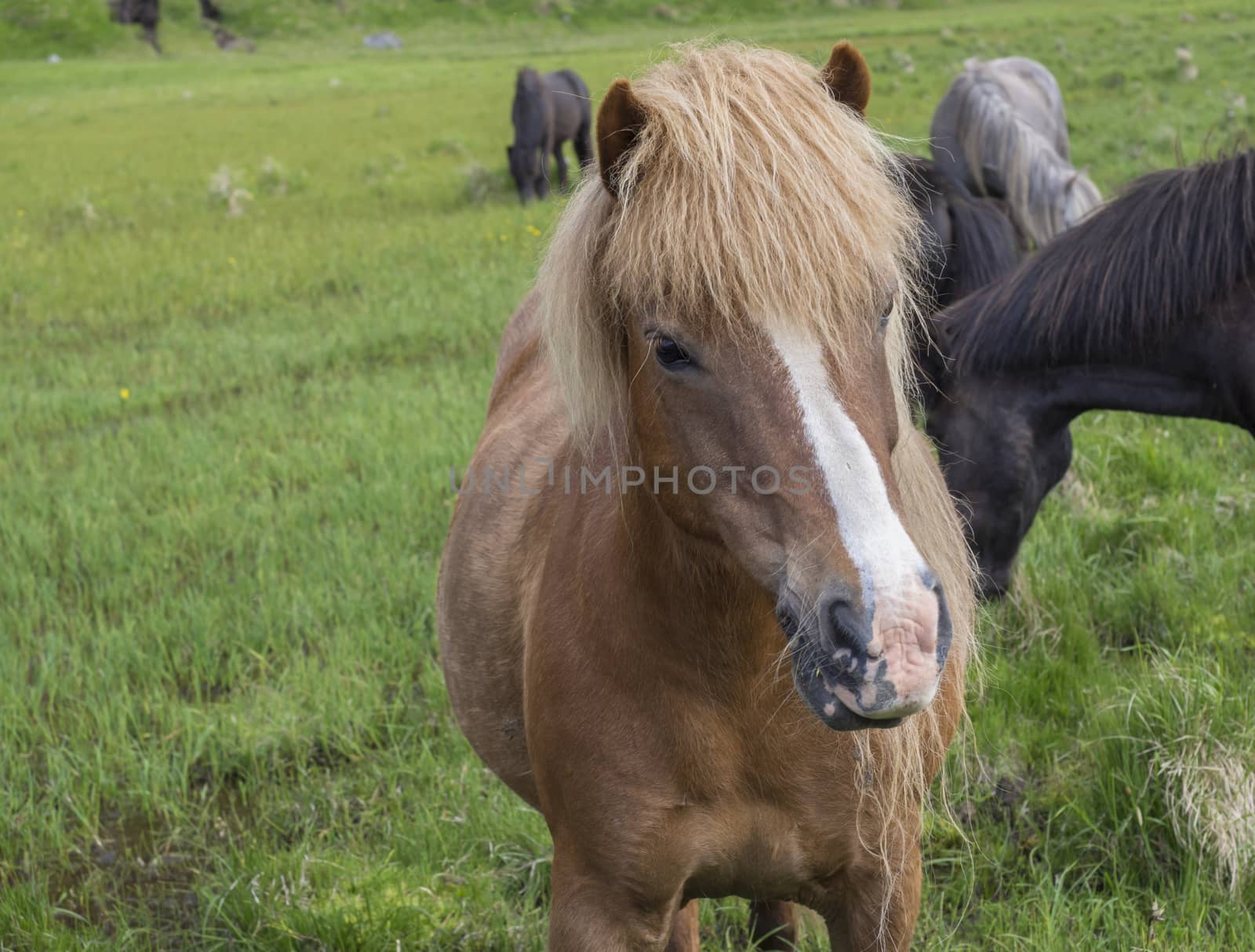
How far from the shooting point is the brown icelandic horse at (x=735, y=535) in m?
1.29

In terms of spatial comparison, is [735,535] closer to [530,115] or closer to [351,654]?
[351,654]

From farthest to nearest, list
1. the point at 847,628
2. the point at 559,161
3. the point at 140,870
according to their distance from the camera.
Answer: the point at 559,161 → the point at 140,870 → the point at 847,628

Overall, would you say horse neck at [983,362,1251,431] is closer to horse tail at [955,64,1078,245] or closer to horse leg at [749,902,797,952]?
horse leg at [749,902,797,952]

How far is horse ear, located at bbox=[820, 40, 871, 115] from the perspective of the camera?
1544 millimetres

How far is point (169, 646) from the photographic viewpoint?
3.83 m

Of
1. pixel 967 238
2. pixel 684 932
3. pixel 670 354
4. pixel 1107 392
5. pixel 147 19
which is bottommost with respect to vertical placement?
pixel 684 932

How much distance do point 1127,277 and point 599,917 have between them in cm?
227

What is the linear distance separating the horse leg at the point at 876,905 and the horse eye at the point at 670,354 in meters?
0.96

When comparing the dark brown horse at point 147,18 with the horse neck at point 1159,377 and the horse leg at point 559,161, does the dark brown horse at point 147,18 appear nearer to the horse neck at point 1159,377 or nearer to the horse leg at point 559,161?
the horse leg at point 559,161

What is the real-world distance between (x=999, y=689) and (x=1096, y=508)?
4.74 feet

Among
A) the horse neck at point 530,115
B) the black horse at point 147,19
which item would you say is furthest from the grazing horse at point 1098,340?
the black horse at point 147,19

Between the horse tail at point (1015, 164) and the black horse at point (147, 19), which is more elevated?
the black horse at point (147, 19)

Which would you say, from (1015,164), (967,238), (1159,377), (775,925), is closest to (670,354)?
(775,925)

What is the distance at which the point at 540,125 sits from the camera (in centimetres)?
1385
